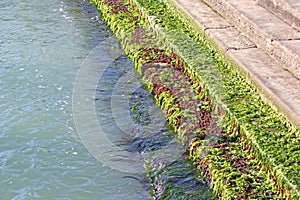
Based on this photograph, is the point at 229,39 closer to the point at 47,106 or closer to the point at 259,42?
the point at 259,42

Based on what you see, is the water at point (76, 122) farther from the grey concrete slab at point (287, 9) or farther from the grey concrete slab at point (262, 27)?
the grey concrete slab at point (287, 9)

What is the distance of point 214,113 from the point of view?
4.51 meters

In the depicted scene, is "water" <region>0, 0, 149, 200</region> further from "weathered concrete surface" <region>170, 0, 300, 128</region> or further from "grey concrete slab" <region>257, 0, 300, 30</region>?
"grey concrete slab" <region>257, 0, 300, 30</region>

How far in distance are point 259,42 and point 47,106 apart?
1867 millimetres

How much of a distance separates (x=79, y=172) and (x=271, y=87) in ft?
4.92

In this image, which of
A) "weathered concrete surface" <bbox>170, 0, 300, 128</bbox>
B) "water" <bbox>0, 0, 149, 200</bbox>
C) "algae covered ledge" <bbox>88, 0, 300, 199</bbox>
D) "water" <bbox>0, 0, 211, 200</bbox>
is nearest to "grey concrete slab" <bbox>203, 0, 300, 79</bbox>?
"weathered concrete surface" <bbox>170, 0, 300, 128</bbox>

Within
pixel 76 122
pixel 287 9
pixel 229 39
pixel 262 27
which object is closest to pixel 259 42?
pixel 262 27

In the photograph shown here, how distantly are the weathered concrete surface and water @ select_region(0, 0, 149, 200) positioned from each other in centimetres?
110

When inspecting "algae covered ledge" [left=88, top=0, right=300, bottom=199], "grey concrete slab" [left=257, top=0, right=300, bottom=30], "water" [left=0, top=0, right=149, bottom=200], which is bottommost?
"water" [left=0, top=0, right=149, bottom=200]

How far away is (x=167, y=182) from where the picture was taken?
157 inches

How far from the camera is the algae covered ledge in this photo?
3719mm

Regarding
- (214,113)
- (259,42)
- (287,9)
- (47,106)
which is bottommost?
(47,106)

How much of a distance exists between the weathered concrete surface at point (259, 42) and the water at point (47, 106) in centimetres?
110

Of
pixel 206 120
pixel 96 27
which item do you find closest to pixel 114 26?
pixel 96 27
